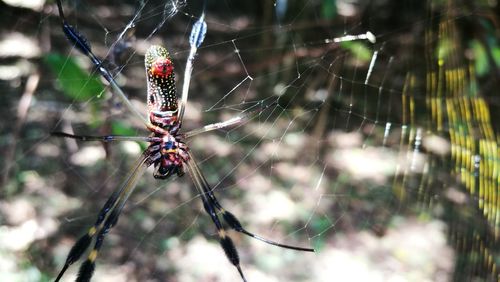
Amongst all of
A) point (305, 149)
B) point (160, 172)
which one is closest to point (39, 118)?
point (305, 149)

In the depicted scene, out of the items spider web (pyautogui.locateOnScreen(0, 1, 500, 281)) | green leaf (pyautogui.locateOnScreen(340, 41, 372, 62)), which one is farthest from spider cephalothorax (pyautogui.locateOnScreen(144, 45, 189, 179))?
green leaf (pyautogui.locateOnScreen(340, 41, 372, 62))

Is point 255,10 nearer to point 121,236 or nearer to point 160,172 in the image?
point 121,236

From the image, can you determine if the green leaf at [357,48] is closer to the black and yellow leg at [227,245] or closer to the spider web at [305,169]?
the spider web at [305,169]

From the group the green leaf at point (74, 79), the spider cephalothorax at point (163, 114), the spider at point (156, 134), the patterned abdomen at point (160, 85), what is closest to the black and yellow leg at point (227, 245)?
the spider at point (156, 134)

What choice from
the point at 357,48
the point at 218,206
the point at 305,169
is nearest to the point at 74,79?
the point at 218,206

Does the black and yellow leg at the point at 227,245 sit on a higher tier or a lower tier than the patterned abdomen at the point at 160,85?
lower

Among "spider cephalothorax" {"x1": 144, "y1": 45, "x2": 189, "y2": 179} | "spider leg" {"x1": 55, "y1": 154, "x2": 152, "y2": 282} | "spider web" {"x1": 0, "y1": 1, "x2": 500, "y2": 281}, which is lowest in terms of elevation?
"spider web" {"x1": 0, "y1": 1, "x2": 500, "y2": 281}

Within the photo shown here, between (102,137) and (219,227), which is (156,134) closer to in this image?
(102,137)

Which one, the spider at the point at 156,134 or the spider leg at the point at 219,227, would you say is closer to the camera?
the spider at the point at 156,134

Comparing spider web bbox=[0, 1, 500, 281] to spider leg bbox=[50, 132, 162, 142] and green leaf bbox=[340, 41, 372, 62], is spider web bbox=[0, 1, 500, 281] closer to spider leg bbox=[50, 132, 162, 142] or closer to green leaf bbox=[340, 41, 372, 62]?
green leaf bbox=[340, 41, 372, 62]
